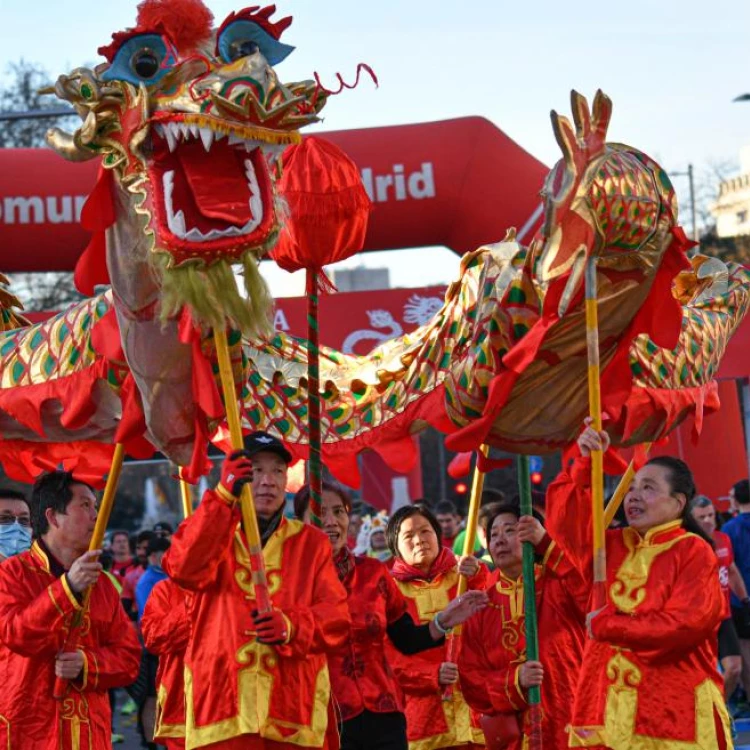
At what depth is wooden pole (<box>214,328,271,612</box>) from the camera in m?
4.59

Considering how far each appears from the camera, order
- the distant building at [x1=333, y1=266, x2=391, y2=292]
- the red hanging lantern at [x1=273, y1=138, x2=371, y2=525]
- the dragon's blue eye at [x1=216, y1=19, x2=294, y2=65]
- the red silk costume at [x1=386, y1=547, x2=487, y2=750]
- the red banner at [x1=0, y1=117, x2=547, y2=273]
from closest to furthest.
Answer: the dragon's blue eye at [x1=216, y1=19, x2=294, y2=65]
the red hanging lantern at [x1=273, y1=138, x2=371, y2=525]
the red silk costume at [x1=386, y1=547, x2=487, y2=750]
the red banner at [x1=0, y1=117, x2=547, y2=273]
the distant building at [x1=333, y1=266, x2=391, y2=292]

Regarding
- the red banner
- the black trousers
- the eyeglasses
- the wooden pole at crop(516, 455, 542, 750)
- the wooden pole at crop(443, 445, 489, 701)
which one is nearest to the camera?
the wooden pole at crop(516, 455, 542, 750)

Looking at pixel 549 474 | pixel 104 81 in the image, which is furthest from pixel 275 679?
pixel 549 474

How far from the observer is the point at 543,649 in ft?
19.5

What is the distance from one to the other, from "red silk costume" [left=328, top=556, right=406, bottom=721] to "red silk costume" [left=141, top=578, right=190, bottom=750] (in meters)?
0.55

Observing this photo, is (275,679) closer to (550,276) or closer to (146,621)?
(146,621)

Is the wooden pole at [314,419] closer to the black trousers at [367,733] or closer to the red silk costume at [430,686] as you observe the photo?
the black trousers at [367,733]

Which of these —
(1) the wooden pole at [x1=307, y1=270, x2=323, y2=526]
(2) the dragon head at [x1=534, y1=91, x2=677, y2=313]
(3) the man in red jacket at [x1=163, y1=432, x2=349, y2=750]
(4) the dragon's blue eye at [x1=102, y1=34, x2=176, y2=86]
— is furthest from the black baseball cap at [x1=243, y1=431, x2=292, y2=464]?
(4) the dragon's blue eye at [x1=102, y1=34, x2=176, y2=86]

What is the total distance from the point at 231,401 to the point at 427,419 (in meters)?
1.94

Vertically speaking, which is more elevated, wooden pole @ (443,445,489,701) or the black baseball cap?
the black baseball cap

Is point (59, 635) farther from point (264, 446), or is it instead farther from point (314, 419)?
point (314, 419)

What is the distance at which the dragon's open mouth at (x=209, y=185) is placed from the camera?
15.3 ft

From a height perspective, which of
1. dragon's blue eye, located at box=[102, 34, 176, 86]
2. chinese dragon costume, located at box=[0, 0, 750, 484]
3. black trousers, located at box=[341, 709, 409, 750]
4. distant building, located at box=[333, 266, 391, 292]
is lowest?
black trousers, located at box=[341, 709, 409, 750]

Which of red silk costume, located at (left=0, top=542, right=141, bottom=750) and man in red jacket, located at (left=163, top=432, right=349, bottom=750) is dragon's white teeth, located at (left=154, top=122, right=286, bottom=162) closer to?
man in red jacket, located at (left=163, top=432, right=349, bottom=750)
